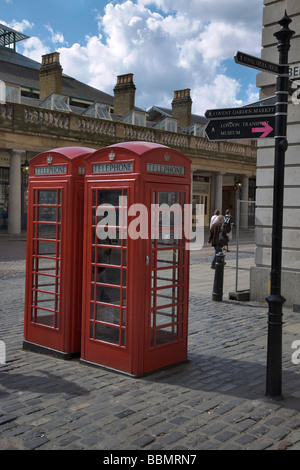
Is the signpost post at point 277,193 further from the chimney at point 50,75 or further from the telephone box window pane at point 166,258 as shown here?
the chimney at point 50,75

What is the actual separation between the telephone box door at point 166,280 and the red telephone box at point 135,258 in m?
0.01

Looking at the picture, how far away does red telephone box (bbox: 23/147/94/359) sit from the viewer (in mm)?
5863

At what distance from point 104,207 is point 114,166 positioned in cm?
46

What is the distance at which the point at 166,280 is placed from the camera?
5621mm

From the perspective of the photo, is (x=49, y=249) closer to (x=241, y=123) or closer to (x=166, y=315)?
(x=166, y=315)

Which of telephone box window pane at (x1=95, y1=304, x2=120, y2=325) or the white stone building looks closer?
telephone box window pane at (x1=95, y1=304, x2=120, y2=325)

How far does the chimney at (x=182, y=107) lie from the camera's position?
40.6 m

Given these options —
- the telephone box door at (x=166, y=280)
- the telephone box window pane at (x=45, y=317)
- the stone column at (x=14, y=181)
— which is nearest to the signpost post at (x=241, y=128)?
the telephone box door at (x=166, y=280)

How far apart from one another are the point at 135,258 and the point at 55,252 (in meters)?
1.33

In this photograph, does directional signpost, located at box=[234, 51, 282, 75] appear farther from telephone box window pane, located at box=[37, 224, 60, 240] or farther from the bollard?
the bollard

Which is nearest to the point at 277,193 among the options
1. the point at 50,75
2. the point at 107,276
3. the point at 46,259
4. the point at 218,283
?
the point at 107,276

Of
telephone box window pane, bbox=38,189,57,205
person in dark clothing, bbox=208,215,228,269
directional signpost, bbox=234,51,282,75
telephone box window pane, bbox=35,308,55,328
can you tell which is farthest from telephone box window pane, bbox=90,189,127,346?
person in dark clothing, bbox=208,215,228,269

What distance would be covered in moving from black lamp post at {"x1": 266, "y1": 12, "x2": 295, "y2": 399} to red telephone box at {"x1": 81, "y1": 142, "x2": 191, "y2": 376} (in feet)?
3.93

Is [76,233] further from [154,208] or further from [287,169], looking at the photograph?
[287,169]
